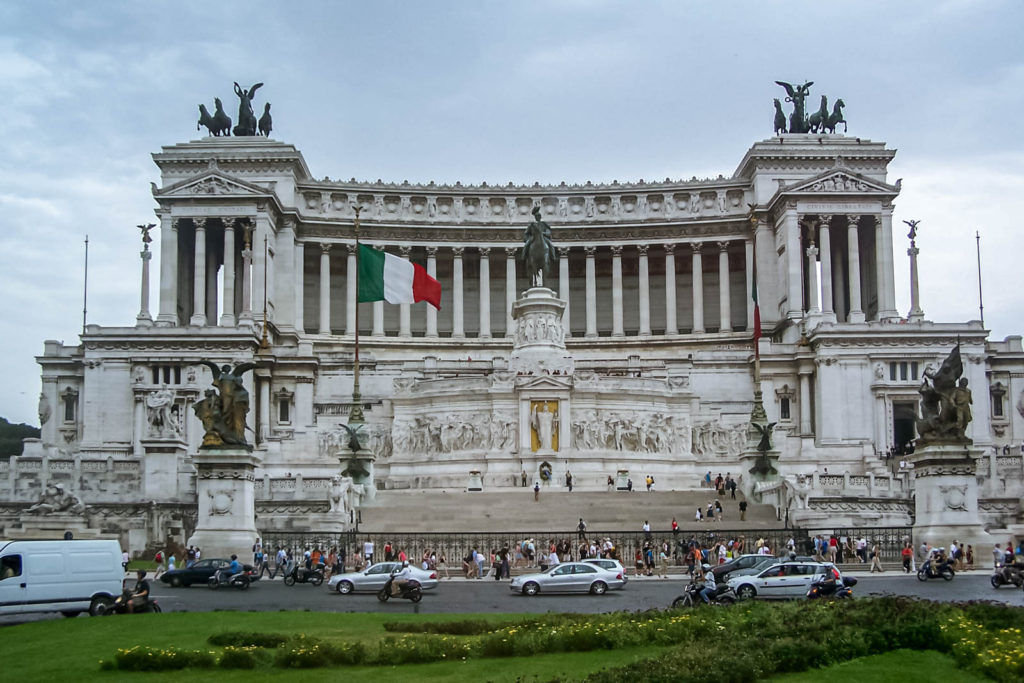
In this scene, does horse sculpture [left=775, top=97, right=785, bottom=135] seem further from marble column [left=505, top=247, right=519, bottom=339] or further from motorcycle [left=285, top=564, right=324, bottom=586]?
motorcycle [left=285, top=564, right=324, bottom=586]

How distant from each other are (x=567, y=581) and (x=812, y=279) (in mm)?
63447

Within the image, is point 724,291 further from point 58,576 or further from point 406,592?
point 58,576

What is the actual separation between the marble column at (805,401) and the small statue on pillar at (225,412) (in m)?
46.4

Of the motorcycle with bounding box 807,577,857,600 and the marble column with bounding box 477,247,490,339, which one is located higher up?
the marble column with bounding box 477,247,490,339

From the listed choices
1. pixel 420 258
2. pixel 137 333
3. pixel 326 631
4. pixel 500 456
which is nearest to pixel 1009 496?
pixel 500 456

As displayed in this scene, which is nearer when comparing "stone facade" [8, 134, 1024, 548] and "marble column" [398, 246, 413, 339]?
"stone facade" [8, 134, 1024, 548]

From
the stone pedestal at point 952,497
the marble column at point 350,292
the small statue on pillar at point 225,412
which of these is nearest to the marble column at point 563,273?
the marble column at point 350,292

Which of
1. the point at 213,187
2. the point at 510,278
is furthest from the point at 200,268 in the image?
the point at 510,278

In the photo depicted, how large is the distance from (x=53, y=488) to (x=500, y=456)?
2507cm

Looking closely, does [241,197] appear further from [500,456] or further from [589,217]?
[500,456]

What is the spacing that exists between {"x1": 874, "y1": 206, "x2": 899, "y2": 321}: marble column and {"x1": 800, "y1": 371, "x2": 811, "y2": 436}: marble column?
50.9 feet

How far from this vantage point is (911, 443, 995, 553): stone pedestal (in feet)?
147

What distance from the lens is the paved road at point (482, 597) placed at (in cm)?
3222

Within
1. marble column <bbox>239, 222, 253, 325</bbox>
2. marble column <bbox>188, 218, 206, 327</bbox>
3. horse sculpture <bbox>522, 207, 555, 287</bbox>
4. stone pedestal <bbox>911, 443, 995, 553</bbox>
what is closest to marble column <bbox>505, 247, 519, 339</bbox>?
marble column <bbox>239, 222, 253, 325</bbox>
